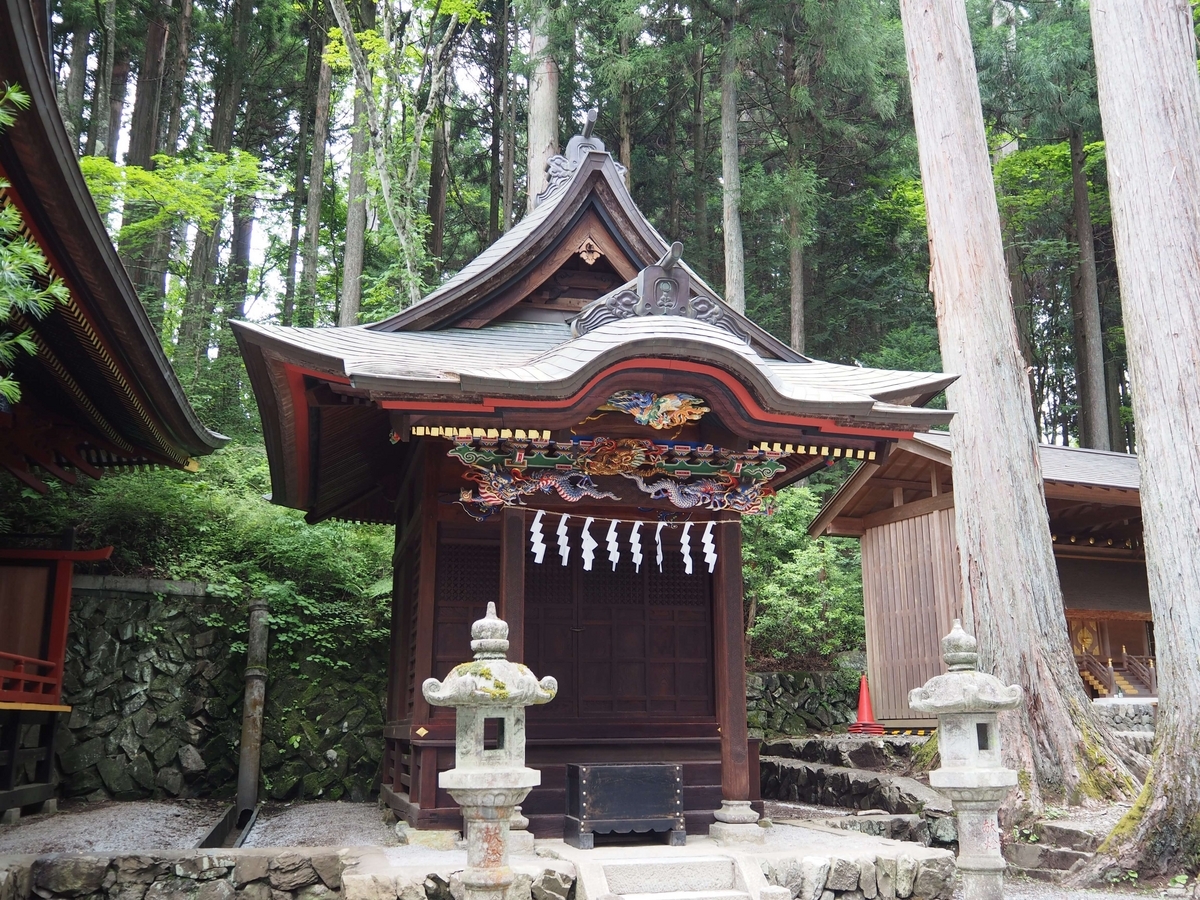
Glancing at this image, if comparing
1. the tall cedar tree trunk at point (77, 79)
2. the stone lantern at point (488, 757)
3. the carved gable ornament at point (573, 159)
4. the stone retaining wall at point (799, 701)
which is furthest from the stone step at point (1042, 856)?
the tall cedar tree trunk at point (77, 79)

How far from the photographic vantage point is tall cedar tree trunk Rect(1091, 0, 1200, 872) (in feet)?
25.6

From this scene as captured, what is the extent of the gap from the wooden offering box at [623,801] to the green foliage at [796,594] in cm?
946

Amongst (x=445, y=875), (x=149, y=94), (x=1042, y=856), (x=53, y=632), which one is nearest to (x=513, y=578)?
(x=445, y=875)

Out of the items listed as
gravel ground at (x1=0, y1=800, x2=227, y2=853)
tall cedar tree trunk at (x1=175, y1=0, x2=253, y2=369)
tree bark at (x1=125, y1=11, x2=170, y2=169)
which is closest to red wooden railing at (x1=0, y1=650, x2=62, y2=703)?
gravel ground at (x1=0, y1=800, x2=227, y2=853)

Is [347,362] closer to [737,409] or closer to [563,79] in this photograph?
[737,409]

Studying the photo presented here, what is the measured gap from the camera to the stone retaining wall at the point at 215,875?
6.16m

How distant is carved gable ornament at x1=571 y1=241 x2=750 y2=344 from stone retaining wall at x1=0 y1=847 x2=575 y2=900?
3.96 metres

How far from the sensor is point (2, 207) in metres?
5.37

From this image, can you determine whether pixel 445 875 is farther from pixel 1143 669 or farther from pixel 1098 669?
pixel 1143 669

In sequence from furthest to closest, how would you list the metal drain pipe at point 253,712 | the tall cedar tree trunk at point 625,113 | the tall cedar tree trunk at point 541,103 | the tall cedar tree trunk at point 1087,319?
the tall cedar tree trunk at point 1087,319 → the tall cedar tree trunk at point 625,113 → the tall cedar tree trunk at point 541,103 → the metal drain pipe at point 253,712

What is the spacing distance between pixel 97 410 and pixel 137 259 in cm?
1161

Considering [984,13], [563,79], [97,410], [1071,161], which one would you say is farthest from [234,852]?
[984,13]

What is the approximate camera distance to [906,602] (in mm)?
13711

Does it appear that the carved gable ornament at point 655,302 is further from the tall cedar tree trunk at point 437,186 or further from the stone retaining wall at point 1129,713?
the tall cedar tree trunk at point 437,186
